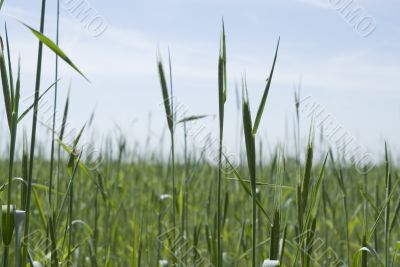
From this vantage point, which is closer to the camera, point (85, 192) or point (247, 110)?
point (247, 110)

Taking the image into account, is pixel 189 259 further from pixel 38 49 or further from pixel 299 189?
pixel 38 49

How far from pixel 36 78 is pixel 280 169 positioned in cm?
46

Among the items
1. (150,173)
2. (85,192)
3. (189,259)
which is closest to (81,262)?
(189,259)

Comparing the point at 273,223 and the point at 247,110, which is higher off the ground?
the point at 247,110

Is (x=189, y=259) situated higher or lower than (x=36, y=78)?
lower

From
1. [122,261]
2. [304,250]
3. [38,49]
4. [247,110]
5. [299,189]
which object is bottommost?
[122,261]

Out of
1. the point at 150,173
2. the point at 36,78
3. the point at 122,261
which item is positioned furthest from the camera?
the point at 150,173

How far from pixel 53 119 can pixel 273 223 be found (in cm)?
50

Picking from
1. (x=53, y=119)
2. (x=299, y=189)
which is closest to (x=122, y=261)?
(x=53, y=119)

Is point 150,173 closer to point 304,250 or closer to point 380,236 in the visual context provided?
point 380,236

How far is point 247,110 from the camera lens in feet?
2.81

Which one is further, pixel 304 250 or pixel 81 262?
pixel 81 262

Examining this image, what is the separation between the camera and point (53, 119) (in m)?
1.03

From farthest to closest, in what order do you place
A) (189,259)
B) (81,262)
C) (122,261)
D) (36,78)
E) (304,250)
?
(122,261)
(81,262)
(189,259)
(304,250)
(36,78)
